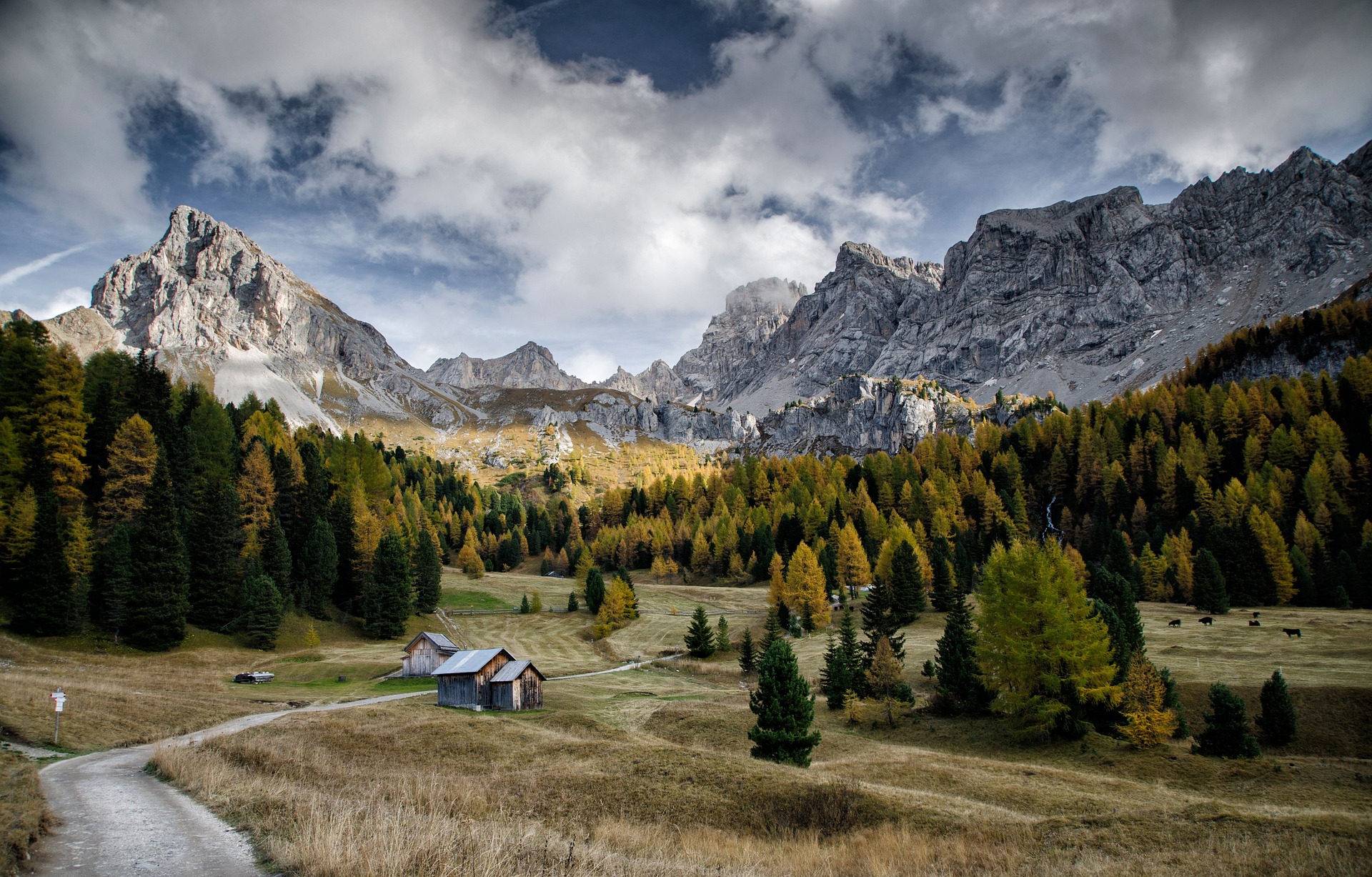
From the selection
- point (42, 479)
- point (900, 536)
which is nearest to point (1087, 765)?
point (900, 536)

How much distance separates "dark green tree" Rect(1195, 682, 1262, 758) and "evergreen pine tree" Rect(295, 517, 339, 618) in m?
74.1

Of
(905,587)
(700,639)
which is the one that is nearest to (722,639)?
(700,639)

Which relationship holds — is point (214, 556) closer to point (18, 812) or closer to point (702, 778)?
point (18, 812)

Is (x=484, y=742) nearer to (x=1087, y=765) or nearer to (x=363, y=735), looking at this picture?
(x=363, y=735)

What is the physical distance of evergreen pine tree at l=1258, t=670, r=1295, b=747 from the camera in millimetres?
32250

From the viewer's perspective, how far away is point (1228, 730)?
29312 mm

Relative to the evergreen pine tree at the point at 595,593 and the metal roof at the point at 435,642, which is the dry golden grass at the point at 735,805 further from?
the evergreen pine tree at the point at 595,593

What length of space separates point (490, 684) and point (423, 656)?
48.6 ft

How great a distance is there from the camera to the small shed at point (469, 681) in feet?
152

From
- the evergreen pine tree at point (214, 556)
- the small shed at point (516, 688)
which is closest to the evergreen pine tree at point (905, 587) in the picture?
the small shed at point (516, 688)

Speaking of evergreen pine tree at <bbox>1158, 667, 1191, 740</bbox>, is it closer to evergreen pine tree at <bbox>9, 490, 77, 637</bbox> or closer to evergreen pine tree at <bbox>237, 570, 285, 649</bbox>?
evergreen pine tree at <bbox>237, 570, 285, 649</bbox>

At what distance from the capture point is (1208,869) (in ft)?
42.1

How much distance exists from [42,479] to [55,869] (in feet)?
187

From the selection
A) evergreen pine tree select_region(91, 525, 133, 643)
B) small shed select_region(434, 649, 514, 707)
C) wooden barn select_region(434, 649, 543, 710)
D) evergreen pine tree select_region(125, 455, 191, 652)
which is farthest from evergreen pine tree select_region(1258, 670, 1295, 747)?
evergreen pine tree select_region(91, 525, 133, 643)
